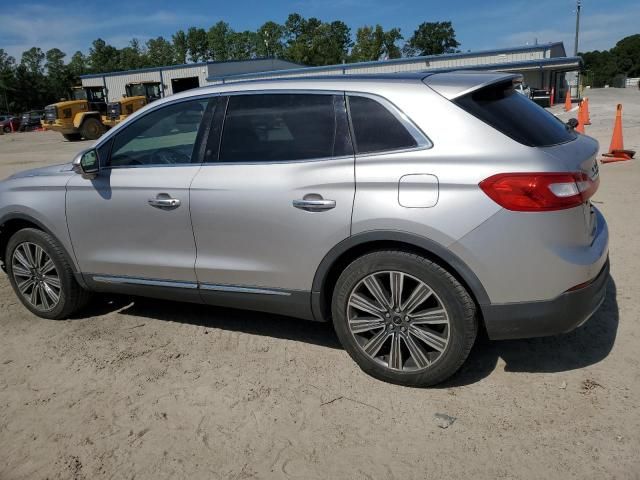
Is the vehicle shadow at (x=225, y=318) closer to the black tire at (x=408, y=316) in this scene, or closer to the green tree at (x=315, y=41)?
the black tire at (x=408, y=316)

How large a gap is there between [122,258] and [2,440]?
1.41m

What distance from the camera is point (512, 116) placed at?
3.00m

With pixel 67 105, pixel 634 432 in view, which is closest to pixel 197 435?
pixel 634 432

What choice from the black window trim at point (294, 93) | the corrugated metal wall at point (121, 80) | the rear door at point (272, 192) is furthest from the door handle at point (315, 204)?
the corrugated metal wall at point (121, 80)

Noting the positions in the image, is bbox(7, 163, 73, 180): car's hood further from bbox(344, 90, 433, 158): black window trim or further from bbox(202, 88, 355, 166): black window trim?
bbox(344, 90, 433, 158): black window trim

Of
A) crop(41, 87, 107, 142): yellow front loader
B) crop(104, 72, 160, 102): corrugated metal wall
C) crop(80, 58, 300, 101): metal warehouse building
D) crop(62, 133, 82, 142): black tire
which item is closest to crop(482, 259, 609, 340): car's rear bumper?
crop(41, 87, 107, 142): yellow front loader

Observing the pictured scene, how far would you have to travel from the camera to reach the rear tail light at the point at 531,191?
2.66 metres

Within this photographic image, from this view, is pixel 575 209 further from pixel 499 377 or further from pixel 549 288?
pixel 499 377

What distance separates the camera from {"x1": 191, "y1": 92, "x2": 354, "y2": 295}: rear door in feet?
10.3

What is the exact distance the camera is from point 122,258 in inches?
154

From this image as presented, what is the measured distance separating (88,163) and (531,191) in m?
2.98

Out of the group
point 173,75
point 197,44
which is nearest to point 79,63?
point 197,44

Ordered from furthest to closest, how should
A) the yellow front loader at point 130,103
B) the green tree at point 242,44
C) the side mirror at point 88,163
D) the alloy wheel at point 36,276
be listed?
the green tree at point 242,44 → the yellow front loader at point 130,103 → the alloy wheel at point 36,276 → the side mirror at point 88,163

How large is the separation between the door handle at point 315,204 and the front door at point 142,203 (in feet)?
2.78
